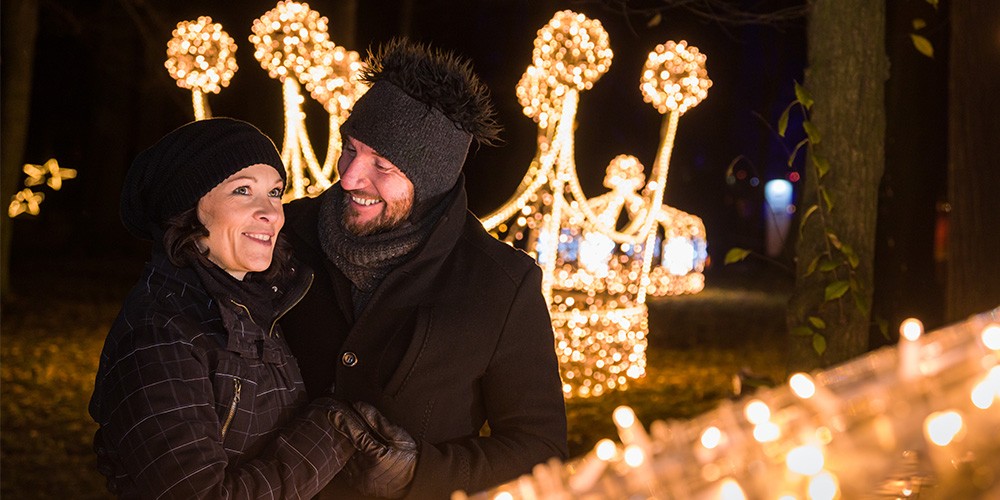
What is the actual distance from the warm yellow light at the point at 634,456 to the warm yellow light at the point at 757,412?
12 cm

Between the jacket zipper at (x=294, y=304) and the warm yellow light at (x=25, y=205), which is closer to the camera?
the jacket zipper at (x=294, y=304)

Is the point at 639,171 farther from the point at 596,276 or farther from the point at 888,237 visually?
the point at 888,237

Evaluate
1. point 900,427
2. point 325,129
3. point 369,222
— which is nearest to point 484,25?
point 325,129

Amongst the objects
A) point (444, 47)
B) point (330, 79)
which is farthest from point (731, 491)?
point (444, 47)

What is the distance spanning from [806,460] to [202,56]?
17.6 feet

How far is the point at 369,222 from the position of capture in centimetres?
278

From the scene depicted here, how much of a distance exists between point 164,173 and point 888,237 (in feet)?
16.7

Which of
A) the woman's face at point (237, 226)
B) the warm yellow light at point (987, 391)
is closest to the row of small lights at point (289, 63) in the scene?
the woman's face at point (237, 226)

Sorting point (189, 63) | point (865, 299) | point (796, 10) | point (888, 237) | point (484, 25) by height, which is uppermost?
point (484, 25)

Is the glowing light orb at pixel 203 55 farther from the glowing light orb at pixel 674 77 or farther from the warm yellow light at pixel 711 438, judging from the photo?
the warm yellow light at pixel 711 438

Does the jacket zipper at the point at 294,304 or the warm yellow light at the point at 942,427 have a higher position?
the jacket zipper at the point at 294,304

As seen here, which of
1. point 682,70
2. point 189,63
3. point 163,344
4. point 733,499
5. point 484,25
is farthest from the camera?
point 484,25

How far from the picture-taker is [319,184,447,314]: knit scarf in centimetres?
273

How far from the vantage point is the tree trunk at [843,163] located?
4.74 m
